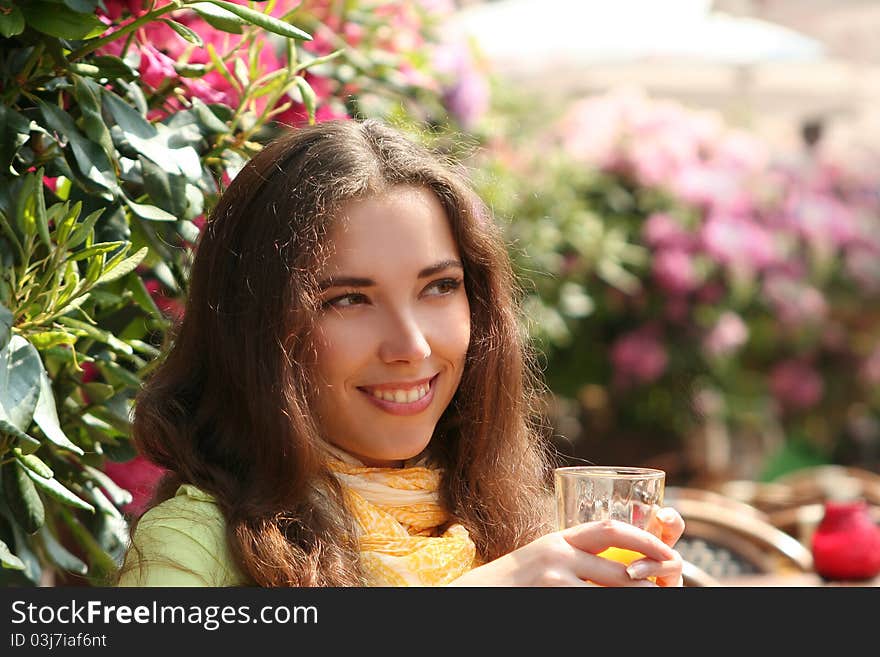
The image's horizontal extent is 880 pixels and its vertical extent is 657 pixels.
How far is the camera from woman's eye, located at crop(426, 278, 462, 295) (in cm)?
142

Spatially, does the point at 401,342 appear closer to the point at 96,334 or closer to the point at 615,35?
the point at 96,334

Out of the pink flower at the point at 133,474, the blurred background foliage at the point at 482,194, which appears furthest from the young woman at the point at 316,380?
the pink flower at the point at 133,474

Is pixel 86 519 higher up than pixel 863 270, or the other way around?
pixel 863 270

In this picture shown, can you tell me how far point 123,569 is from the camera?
128cm

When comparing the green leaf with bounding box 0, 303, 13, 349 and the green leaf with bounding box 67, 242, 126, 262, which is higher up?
the green leaf with bounding box 67, 242, 126, 262

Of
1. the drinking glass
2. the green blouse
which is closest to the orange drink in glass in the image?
the drinking glass

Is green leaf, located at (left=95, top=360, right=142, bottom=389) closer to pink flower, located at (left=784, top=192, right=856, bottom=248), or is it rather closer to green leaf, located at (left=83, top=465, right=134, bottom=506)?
green leaf, located at (left=83, top=465, right=134, bottom=506)

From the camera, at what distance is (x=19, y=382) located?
1.21m

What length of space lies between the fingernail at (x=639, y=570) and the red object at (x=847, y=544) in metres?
1.86

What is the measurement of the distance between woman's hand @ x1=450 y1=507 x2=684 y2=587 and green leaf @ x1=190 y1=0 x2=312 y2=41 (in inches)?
22.9
